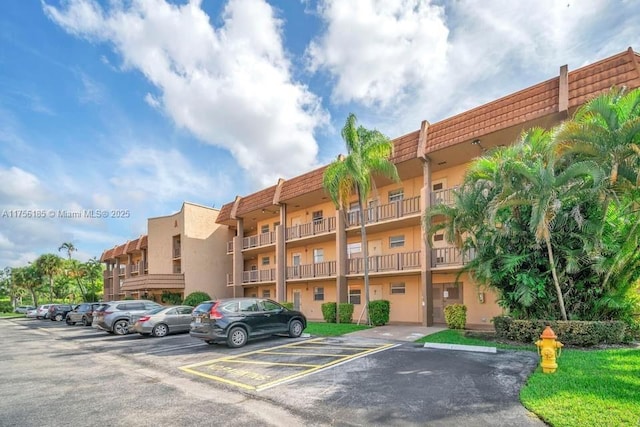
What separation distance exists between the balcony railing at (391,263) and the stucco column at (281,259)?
5634 millimetres

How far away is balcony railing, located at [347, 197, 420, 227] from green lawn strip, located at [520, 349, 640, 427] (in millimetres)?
10398

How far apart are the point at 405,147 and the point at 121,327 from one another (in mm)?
16254

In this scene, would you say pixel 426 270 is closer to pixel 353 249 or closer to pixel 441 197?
pixel 441 197

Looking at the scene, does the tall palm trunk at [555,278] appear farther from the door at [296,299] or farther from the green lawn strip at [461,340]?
the door at [296,299]

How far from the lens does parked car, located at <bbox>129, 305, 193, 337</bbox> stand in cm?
1683

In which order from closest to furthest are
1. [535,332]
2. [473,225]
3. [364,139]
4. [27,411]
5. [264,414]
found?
[264,414] < [27,411] < [535,332] < [473,225] < [364,139]

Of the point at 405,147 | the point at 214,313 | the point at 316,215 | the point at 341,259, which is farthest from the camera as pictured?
the point at 316,215

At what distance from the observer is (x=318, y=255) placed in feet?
81.2

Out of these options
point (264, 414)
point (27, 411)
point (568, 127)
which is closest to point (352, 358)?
point (264, 414)

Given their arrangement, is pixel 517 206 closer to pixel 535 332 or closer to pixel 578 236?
pixel 578 236

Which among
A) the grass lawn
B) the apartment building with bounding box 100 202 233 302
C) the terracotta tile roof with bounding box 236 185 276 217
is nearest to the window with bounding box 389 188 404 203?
the terracotta tile roof with bounding box 236 185 276 217

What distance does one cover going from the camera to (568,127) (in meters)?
10.1

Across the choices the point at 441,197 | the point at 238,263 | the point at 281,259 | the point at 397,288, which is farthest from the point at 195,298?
the point at 441,197

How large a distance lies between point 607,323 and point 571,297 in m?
1.14
